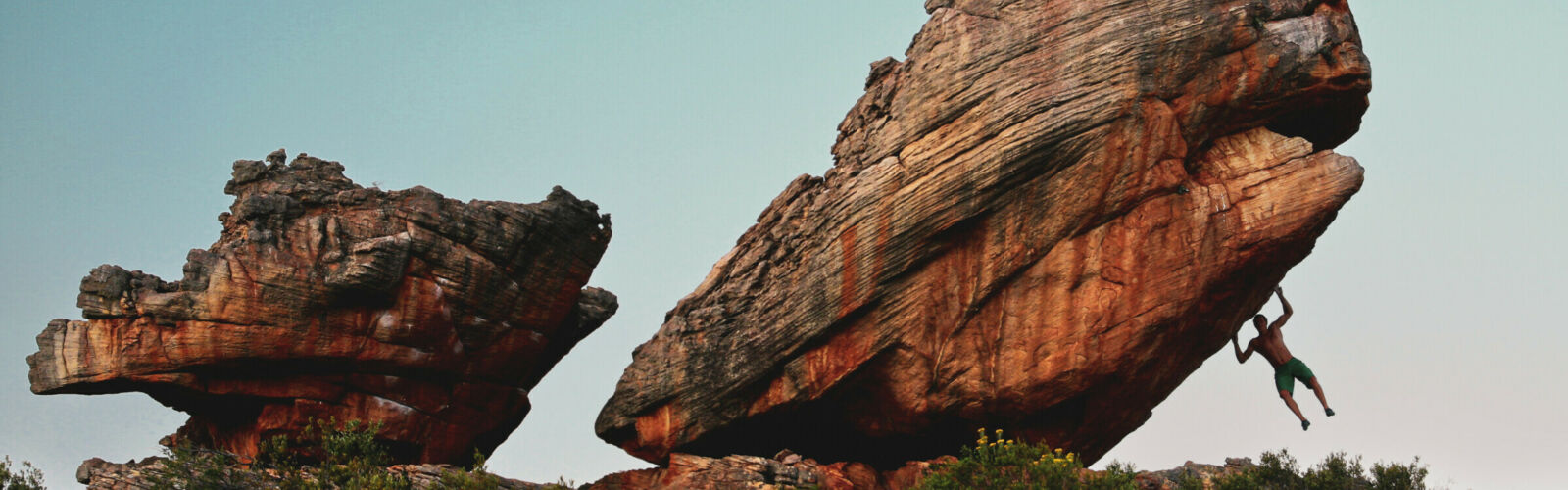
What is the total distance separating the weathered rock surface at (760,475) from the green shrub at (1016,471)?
217 cm

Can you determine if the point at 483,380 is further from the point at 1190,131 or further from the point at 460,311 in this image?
the point at 1190,131

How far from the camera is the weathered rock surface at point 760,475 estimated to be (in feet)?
113

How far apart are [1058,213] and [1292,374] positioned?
7.75 metres

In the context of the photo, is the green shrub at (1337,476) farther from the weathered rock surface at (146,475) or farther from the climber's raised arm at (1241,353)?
the weathered rock surface at (146,475)

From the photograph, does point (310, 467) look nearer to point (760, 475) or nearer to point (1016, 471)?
point (760, 475)

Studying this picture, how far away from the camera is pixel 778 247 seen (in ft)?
125

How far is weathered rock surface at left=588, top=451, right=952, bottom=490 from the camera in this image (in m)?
34.4

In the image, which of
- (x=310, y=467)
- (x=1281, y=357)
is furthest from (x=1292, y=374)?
(x=310, y=467)

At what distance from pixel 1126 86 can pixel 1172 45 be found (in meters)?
1.45

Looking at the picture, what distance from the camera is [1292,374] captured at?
36.4 metres

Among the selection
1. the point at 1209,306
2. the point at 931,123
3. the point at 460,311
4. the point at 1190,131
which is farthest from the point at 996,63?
the point at 460,311

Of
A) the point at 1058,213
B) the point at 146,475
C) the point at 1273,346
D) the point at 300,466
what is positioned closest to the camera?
the point at 1058,213

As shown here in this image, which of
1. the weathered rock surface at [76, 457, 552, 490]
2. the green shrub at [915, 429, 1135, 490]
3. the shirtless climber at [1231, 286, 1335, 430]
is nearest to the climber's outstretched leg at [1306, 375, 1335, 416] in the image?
the shirtless climber at [1231, 286, 1335, 430]

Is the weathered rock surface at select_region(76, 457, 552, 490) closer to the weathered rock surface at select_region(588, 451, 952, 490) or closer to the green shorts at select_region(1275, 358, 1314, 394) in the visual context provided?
the weathered rock surface at select_region(588, 451, 952, 490)
